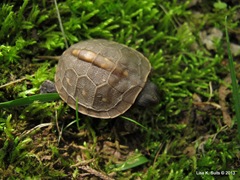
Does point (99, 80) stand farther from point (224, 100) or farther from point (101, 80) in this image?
point (224, 100)

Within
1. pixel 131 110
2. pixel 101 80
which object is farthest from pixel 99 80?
pixel 131 110

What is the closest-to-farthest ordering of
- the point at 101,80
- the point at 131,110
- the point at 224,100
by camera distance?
the point at 101,80, the point at 131,110, the point at 224,100

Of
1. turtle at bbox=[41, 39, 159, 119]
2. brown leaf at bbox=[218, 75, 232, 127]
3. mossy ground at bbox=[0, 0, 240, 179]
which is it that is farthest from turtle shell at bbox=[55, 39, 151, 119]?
brown leaf at bbox=[218, 75, 232, 127]

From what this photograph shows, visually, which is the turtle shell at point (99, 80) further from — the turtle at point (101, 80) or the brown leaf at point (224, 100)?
the brown leaf at point (224, 100)

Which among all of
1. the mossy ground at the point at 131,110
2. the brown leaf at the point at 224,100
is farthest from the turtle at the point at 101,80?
the brown leaf at the point at 224,100

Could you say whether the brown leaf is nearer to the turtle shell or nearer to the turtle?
the turtle

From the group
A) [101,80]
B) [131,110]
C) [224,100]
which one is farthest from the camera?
[224,100]

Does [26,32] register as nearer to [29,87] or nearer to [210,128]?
[29,87]

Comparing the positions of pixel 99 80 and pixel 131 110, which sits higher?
pixel 99 80
